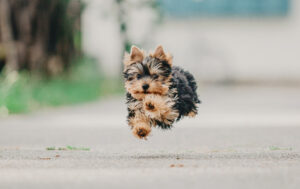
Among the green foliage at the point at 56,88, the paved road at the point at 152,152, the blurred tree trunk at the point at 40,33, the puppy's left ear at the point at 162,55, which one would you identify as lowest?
the paved road at the point at 152,152

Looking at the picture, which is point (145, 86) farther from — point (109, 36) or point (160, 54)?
point (109, 36)

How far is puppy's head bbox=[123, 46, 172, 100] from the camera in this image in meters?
7.89

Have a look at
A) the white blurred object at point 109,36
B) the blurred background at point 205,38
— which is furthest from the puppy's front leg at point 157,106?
the white blurred object at point 109,36

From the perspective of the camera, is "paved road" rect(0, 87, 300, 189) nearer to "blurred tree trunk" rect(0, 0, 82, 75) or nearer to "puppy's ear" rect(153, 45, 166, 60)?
"puppy's ear" rect(153, 45, 166, 60)

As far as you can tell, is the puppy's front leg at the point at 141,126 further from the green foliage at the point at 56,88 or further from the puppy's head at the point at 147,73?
the green foliage at the point at 56,88

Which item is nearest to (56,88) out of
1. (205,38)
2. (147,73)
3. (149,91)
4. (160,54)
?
(160,54)

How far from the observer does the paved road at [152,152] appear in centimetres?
666

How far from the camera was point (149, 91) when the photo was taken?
25.9ft

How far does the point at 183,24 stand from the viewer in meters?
29.4

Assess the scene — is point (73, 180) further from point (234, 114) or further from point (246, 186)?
point (234, 114)

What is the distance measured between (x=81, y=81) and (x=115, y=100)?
1659mm

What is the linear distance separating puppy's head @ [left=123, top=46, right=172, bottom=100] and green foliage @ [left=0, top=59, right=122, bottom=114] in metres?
6.78

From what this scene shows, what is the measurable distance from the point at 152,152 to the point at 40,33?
11696mm

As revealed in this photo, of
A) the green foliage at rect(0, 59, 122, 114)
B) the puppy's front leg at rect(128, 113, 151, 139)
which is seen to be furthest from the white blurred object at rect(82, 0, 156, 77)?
the puppy's front leg at rect(128, 113, 151, 139)
